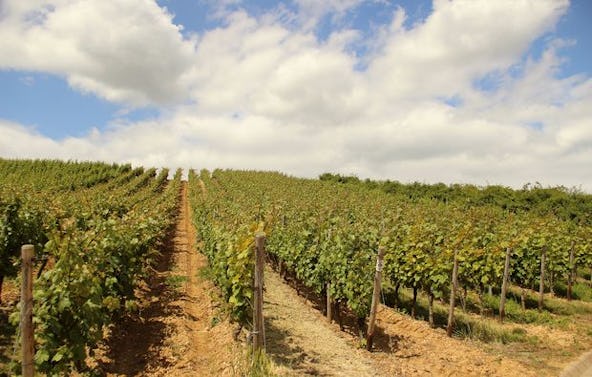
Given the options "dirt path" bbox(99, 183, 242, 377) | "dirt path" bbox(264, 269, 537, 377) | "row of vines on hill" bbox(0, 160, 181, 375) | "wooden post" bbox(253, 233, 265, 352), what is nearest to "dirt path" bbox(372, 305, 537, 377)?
"dirt path" bbox(264, 269, 537, 377)

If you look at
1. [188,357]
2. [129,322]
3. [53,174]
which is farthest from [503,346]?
[53,174]

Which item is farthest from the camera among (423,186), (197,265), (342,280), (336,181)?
(336,181)

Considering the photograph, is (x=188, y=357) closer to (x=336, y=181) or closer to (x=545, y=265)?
(x=545, y=265)

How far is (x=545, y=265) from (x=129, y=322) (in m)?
14.6

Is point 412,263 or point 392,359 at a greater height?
point 412,263

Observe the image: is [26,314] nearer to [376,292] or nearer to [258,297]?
[258,297]

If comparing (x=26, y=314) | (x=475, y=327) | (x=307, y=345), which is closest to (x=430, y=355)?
(x=307, y=345)

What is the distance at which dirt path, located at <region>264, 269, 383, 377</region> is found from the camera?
710cm

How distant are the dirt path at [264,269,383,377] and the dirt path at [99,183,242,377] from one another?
0.91 meters

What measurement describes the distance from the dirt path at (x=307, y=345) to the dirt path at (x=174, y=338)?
91cm

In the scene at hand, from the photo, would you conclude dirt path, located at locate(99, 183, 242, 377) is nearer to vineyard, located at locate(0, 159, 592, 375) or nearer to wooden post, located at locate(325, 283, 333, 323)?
vineyard, located at locate(0, 159, 592, 375)

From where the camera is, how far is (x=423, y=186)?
119ft

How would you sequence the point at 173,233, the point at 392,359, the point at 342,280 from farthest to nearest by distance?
the point at 173,233 < the point at 342,280 < the point at 392,359

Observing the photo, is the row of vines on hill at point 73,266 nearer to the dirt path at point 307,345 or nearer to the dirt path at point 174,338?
the dirt path at point 174,338
